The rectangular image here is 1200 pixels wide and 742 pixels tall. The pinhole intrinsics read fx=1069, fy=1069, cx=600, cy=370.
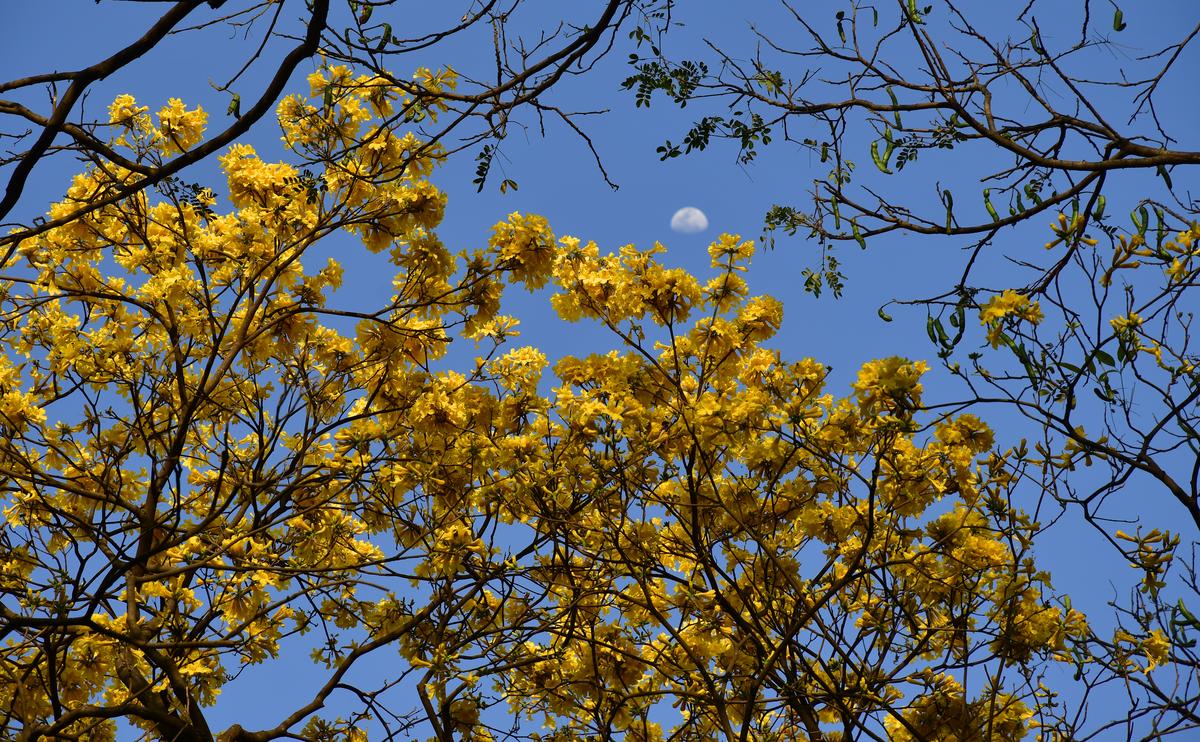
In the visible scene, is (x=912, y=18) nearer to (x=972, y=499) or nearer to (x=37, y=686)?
(x=972, y=499)

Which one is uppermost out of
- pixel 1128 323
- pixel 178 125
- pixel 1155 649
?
pixel 178 125

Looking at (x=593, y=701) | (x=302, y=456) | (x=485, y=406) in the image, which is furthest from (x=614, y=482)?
(x=302, y=456)

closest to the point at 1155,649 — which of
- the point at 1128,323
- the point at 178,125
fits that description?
the point at 1128,323

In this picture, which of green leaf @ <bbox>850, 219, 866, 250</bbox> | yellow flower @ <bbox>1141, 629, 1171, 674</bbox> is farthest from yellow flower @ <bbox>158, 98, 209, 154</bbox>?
yellow flower @ <bbox>1141, 629, 1171, 674</bbox>

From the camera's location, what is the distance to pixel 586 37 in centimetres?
317

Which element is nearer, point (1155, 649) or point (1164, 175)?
point (1164, 175)

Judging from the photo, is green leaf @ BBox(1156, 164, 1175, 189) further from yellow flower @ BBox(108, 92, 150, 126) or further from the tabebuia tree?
yellow flower @ BBox(108, 92, 150, 126)

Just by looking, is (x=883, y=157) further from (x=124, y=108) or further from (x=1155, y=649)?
(x=124, y=108)

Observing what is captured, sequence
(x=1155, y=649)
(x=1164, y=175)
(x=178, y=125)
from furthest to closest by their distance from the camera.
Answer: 1. (x=178, y=125)
2. (x=1155, y=649)
3. (x=1164, y=175)

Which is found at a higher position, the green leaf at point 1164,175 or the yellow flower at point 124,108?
the yellow flower at point 124,108

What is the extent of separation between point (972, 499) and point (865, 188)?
190 centimetres

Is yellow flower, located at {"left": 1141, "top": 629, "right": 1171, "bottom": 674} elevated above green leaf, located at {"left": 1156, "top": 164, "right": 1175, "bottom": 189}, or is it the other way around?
green leaf, located at {"left": 1156, "top": 164, "right": 1175, "bottom": 189}

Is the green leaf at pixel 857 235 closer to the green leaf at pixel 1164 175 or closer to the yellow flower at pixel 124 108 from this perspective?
the green leaf at pixel 1164 175

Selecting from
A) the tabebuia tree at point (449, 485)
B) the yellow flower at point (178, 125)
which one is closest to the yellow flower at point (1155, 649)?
the tabebuia tree at point (449, 485)
